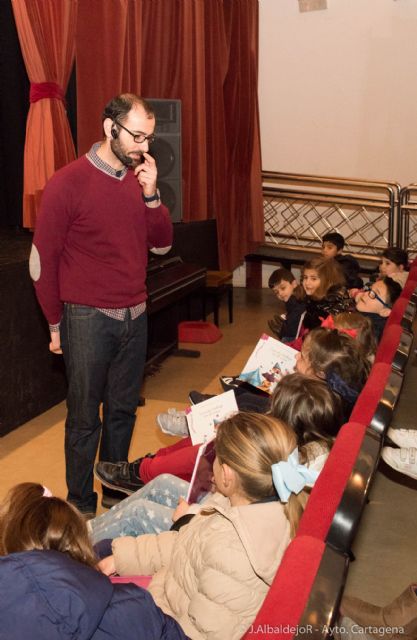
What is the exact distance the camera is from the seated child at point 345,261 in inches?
212

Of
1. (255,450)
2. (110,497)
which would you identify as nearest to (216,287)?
(110,497)

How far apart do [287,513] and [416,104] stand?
20.5 feet

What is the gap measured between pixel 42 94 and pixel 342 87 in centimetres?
386

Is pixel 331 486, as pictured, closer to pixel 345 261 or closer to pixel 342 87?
pixel 345 261

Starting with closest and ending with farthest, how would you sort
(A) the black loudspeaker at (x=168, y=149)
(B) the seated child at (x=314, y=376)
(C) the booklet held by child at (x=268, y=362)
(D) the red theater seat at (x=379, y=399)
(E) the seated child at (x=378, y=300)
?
(D) the red theater seat at (x=379, y=399)
(B) the seated child at (x=314, y=376)
(C) the booklet held by child at (x=268, y=362)
(E) the seated child at (x=378, y=300)
(A) the black loudspeaker at (x=168, y=149)

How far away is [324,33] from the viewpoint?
7.45 metres

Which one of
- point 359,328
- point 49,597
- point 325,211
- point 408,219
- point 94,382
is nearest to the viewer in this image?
point 49,597

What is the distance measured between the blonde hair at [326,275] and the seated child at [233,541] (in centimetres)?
283

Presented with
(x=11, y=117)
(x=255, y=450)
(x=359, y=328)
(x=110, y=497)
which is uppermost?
(x=11, y=117)

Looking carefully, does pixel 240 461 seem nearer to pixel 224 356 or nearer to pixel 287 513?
pixel 287 513

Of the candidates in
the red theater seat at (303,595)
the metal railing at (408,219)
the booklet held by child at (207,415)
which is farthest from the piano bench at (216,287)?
the red theater seat at (303,595)

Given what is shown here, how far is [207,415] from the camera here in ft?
9.50

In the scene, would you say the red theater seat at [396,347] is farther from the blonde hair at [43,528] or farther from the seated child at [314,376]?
the blonde hair at [43,528]

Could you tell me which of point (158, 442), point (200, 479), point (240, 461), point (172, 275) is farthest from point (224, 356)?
point (240, 461)
